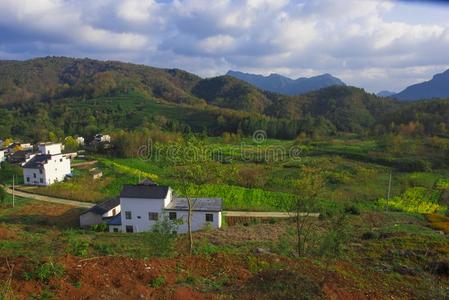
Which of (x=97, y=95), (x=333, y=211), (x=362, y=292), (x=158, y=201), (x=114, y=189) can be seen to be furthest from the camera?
(x=97, y=95)

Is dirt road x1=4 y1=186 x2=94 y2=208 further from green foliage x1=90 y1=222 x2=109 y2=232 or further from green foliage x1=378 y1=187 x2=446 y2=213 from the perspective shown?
green foliage x1=378 y1=187 x2=446 y2=213

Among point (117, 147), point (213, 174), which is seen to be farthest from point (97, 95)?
point (213, 174)

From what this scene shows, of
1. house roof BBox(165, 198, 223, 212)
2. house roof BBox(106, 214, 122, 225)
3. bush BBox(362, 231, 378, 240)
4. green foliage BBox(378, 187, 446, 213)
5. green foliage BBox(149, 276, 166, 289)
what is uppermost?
green foliage BBox(149, 276, 166, 289)

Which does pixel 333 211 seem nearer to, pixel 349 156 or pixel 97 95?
pixel 349 156

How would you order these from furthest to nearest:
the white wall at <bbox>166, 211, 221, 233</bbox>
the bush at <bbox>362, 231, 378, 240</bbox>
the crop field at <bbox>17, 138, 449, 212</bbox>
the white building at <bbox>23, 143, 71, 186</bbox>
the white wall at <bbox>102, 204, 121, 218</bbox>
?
1. the white building at <bbox>23, 143, 71, 186</bbox>
2. the crop field at <bbox>17, 138, 449, 212</bbox>
3. the white wall at <bbox>102, 204, 121, 218</bbox>
4. the white wall at <bbox>166, 211, 221, 233</bbox>
5. the bush at <bbox>362, 231, 378, 240</bbox>

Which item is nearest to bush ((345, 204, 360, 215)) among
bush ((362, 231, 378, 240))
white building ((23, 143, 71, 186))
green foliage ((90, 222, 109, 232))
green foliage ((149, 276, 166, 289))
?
bush ((362, 231, 378, 240))

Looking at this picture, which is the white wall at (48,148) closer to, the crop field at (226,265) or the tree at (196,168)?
the crop field at (226,265)
